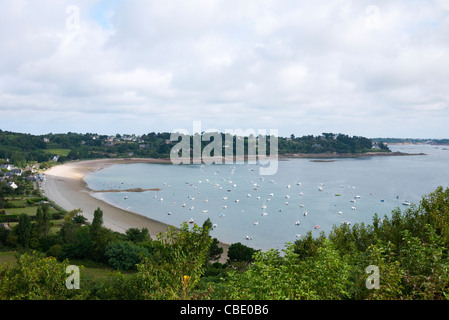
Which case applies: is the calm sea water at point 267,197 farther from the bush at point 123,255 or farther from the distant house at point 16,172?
the bush at point 123,255

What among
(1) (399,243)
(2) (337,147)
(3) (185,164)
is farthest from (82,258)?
(2) (337,147)

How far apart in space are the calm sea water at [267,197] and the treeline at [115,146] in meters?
26.5

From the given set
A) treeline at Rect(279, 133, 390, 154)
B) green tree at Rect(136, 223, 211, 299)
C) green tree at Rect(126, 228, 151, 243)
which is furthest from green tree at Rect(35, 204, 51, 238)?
treeline at Rect(279, 133, 390, 154)

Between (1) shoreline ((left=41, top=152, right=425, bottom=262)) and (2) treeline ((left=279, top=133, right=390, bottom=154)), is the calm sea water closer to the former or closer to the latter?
(1) shoreline ((left=41, top=152, right=425, bottom=262))

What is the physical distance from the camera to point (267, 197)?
57.4 meters

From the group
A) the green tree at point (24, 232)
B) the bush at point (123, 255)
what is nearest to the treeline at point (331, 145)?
the green tree at point (24, 232)

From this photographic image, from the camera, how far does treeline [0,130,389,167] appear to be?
320 ft

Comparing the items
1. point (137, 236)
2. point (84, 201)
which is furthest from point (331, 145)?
point (137, 236)

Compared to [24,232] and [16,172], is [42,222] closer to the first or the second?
[24,232]

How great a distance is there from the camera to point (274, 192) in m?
62.0

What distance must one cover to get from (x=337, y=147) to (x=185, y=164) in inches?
2821

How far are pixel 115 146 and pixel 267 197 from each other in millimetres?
86135
